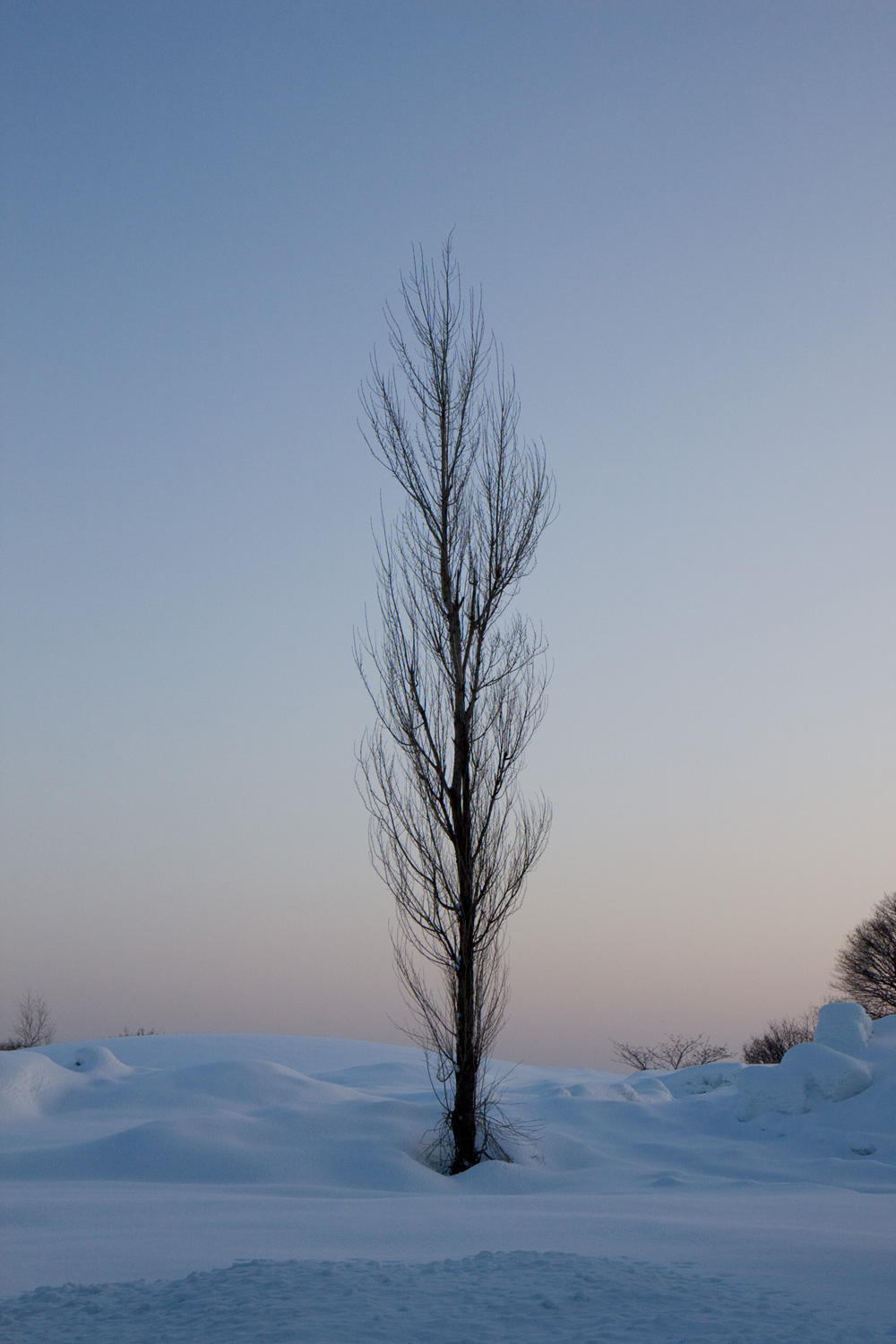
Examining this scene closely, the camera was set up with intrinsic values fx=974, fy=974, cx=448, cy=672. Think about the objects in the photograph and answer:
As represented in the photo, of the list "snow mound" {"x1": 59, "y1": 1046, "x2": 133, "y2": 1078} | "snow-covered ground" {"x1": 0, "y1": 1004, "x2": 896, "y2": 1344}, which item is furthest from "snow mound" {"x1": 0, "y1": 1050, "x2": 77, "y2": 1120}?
"snow mound" {"x1": 59, "y1": 1046, "x2": 133, "y2": 1078}

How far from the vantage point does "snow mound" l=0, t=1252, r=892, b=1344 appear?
2.91m

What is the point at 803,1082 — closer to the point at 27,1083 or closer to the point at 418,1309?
the point at 418,1309

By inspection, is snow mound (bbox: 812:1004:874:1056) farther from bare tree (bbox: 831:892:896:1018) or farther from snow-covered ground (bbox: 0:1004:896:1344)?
bare tree (bbox: 831:892:896:1018)

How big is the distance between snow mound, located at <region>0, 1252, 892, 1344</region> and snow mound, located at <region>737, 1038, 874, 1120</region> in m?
7.25

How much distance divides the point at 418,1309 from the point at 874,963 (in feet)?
86.3

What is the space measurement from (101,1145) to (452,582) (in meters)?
5.55

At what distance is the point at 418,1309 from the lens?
3.10 meters

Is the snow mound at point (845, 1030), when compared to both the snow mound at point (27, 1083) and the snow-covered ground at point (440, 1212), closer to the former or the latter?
the snow-covered ground at point (440, 1212)

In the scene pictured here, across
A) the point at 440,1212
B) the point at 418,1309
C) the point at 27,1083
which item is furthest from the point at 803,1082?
the point at 27,1083

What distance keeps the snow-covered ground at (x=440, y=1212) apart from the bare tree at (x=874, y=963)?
15.6m

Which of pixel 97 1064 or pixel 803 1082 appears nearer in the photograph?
pixel 803 1082

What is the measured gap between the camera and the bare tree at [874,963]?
1011 inches

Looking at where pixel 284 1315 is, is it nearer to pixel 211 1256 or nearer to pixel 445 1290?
pixel 445 1290

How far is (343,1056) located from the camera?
63.2 feet
